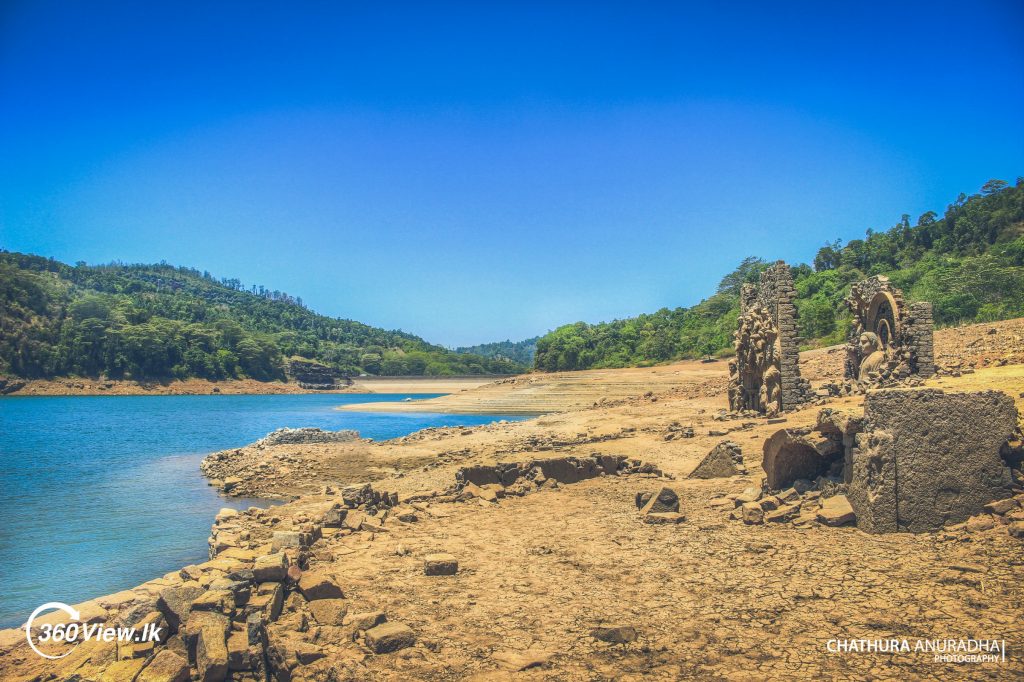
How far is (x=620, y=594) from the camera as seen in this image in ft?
19.4

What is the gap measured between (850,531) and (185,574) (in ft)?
24.1

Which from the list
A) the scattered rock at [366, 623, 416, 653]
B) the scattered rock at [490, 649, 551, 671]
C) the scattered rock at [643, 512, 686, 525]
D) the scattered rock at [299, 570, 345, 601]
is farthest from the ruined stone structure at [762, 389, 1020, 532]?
the scattered rock at [299, 570, 345, 601]

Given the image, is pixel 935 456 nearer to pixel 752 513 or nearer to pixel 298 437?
pixel 752 513

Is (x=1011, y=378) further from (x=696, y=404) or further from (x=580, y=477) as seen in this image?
(x=696, y=404)

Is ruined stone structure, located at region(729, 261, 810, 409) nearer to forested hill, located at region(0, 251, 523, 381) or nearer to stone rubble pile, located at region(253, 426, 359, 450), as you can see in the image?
stone rubble pile, located at region(253, 426, 359, 450)

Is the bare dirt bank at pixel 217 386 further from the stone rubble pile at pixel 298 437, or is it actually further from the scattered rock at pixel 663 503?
the scattered rock at pixel 663 503

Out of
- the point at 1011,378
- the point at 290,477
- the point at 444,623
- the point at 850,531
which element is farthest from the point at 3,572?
the point at 1011,378

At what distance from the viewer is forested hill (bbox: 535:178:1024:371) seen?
40.7 meters

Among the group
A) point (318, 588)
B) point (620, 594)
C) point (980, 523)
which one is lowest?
point (620, 594)

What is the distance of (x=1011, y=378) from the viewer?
477 inches

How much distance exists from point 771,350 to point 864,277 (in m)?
41.5

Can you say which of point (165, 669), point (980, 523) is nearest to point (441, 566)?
point (165, 669)

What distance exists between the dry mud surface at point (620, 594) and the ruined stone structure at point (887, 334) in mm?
9504

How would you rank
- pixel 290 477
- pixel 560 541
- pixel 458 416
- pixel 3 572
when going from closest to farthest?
pixel 560 541, pixel 3 572, pixel 290 477, pixel 458 416
